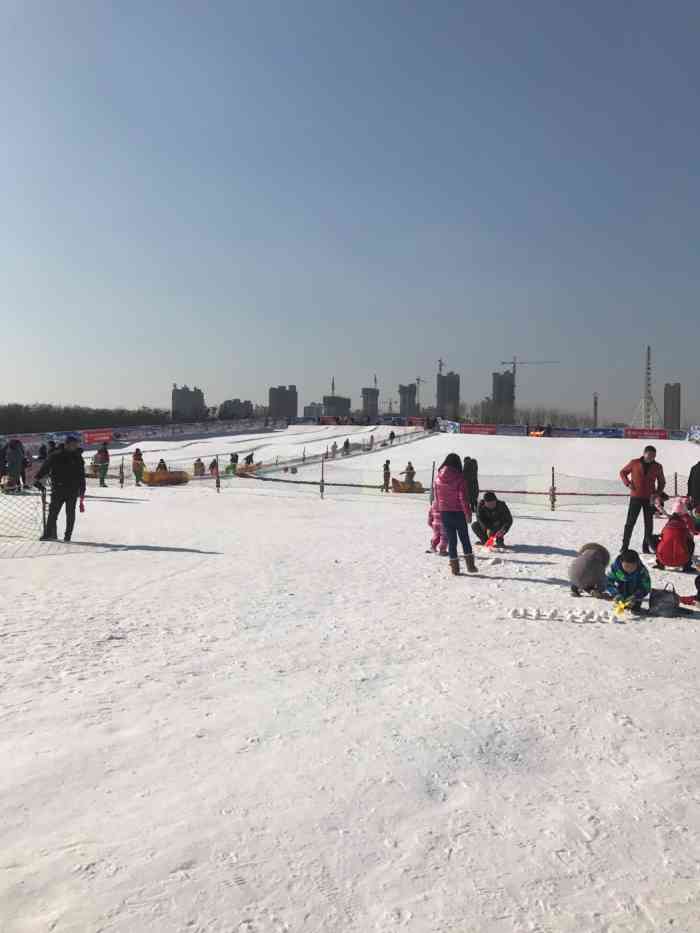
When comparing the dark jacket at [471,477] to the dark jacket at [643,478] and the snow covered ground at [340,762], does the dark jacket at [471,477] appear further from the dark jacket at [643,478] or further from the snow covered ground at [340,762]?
the snow covered ground at [340,762]

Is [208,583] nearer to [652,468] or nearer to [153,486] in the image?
[652,468]

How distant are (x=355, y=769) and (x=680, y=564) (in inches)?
273

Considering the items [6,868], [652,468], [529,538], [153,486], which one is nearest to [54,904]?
[6,868]

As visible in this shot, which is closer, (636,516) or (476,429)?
(636,516)

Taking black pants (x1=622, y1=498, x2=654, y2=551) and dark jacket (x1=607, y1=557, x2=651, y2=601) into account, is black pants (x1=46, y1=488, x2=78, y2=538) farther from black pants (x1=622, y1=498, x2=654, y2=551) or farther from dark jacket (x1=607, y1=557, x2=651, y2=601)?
black pants (x1=622, y1=498, x2=654, y2=551)

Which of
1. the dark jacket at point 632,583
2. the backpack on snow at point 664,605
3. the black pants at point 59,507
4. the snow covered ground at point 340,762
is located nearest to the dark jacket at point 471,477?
the snow covered ground at point 340,762

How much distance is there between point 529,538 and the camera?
11672mm

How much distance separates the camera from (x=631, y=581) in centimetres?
675

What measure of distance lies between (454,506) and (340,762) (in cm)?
540

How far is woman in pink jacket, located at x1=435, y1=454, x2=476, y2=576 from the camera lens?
8.50 meters

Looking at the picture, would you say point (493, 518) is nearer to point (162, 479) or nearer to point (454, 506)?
point (454, 506)

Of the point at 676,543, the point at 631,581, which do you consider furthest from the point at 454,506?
the point at 676,543

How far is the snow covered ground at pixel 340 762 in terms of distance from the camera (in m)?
2.45

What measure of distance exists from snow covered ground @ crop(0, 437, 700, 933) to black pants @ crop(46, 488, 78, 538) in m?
2.54
